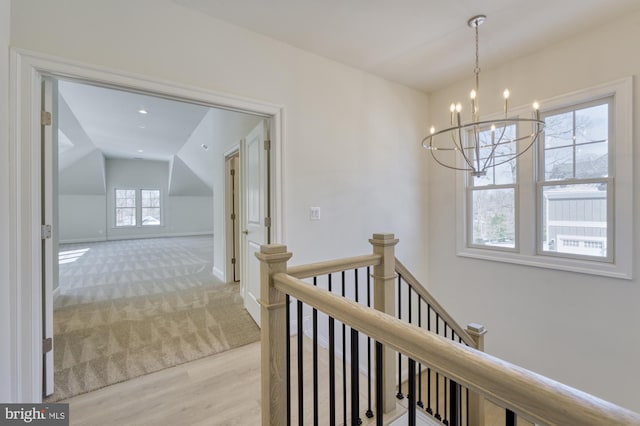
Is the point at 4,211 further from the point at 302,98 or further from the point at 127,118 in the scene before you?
the point at 127,118

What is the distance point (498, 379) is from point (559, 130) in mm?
3287

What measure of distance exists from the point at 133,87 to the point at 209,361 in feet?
7.02

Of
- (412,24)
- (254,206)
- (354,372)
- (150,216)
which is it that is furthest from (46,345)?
(150,216)

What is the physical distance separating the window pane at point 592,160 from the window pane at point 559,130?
14cm

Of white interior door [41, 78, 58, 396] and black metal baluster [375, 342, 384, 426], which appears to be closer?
black metal baluster [375, 342, 384, 426]

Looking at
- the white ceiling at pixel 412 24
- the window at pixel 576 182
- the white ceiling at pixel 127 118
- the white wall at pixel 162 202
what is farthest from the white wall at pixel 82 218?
the window at pixel 576 182

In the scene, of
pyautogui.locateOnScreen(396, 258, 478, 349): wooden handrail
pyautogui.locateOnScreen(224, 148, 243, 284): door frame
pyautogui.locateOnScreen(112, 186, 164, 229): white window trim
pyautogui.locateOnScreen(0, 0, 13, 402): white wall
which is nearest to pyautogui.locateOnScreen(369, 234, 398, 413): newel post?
pyautogui.locateOnScreen(396, 258, 478, 349): wooden handrail

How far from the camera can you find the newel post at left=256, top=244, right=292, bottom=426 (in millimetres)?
1244

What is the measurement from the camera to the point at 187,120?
527 centimetres

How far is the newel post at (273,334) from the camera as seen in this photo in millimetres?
1244

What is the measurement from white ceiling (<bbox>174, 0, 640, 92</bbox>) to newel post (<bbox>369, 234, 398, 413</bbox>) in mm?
1790

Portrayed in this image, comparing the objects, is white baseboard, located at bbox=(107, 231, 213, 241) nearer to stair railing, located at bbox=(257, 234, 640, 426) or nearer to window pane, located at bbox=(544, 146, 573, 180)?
stair railing, located at bbox=(257, 234, 640, 426)

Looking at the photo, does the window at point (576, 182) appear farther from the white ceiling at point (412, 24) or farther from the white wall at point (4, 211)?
the white wall at point (4, 211)

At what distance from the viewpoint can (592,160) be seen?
2.60 metres
